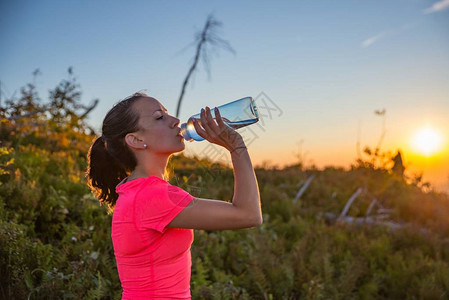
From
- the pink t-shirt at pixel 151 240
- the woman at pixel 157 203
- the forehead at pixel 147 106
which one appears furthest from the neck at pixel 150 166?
the forehead at pixel 147 106

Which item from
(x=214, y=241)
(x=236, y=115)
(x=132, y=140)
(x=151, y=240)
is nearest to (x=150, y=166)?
(x=132, y=140)

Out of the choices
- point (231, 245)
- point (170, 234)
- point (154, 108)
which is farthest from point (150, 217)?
point (231, 245)

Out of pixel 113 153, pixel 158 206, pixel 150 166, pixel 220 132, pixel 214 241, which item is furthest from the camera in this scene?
pixel 214 241

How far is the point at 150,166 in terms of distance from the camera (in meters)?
2.35

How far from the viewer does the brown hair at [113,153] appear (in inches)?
95.0

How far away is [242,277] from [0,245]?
2.97 metres

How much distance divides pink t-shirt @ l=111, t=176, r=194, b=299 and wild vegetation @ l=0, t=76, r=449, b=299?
1.30ft

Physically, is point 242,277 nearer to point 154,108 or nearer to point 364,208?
point 154,108

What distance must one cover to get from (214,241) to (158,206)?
432 centimetres

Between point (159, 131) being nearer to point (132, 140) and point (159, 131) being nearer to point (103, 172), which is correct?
point (132, 140)

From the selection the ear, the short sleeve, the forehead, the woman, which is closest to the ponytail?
the woman

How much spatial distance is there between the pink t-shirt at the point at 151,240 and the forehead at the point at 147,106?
0.43 m

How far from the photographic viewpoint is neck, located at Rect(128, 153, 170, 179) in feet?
7.68

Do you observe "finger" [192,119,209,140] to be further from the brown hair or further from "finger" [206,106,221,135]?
the brown hair
